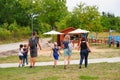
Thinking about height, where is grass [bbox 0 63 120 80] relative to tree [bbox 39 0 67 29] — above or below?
below

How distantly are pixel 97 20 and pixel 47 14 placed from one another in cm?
A: 1151

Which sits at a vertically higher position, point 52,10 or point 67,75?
point 52,10

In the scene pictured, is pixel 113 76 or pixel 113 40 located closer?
pixel 113 76

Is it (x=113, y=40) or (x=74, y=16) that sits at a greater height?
(x=74, y=16)

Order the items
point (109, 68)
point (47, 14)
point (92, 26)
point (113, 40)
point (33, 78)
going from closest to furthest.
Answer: point (33, 78) < point (109, 68) < point (113, 40) < point (92, 26) < point (47, 14)

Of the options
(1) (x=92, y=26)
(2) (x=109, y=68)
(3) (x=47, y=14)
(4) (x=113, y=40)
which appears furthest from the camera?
(3) (x=47, y=14)

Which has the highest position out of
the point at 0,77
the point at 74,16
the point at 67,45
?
the point at 74,16

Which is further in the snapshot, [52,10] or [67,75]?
[52,10]

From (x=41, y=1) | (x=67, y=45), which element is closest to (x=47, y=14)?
(x=41, y=1)

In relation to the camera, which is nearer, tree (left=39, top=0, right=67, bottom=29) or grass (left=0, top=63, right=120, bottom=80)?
grass (left=0, top=63, right=120, bottom=80)

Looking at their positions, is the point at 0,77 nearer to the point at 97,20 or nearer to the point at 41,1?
the point at 97,20

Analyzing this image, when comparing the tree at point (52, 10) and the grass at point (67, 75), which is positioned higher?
the tree at point (52, 10)

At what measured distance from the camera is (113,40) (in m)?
44.6

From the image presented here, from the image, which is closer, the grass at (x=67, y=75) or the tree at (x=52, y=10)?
the grass at (x=67, y=75)
